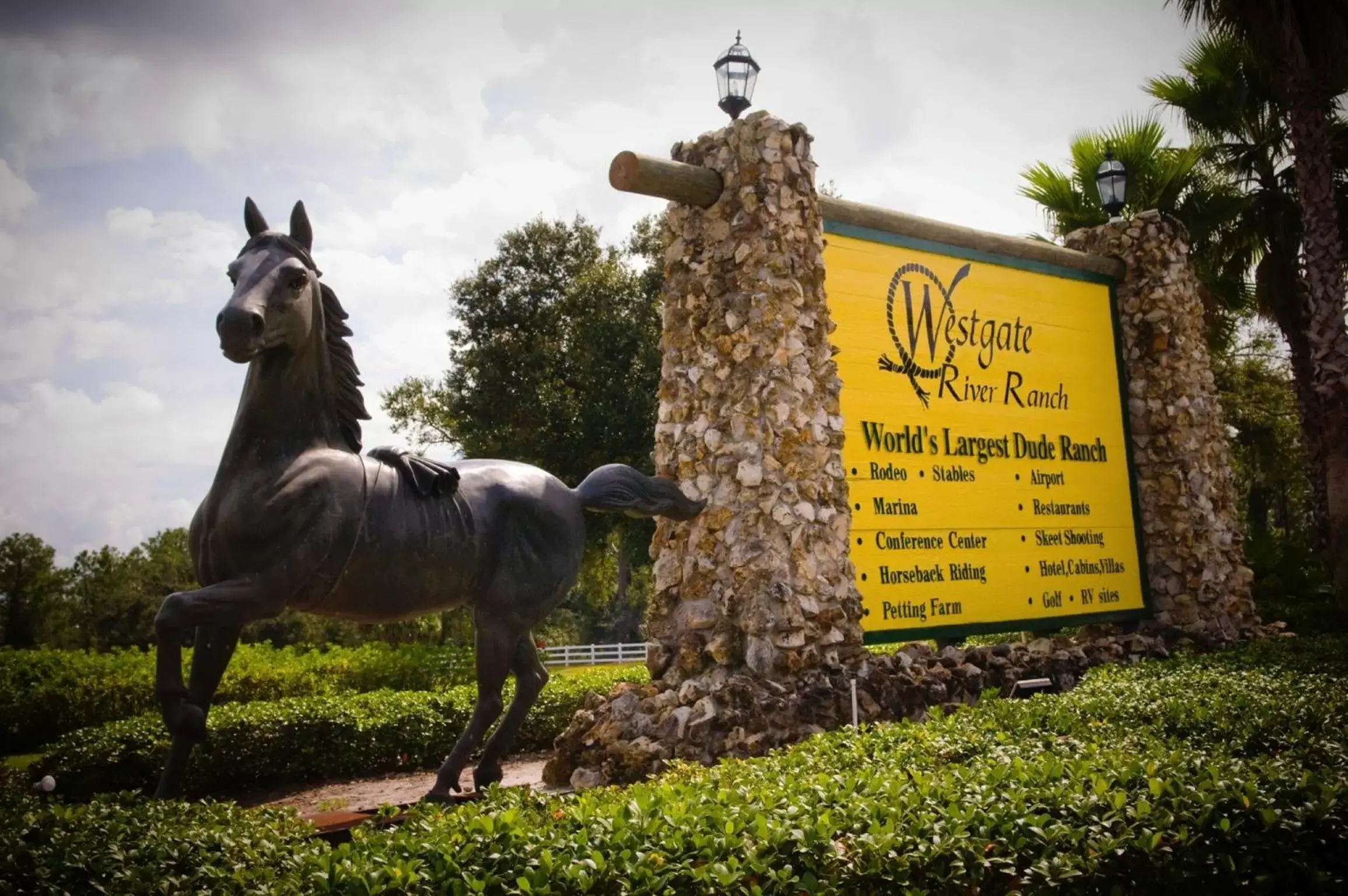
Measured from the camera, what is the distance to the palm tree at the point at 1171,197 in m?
13.6

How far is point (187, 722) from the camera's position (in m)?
4.09

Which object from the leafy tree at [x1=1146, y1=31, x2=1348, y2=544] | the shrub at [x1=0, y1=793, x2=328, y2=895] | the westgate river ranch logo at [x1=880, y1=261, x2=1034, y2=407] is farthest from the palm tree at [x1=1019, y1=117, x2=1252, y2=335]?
A: the shrub at [x1=0, y1=793, x2=328, y2=895]

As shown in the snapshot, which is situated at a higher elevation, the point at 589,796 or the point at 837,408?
the point at 837,408

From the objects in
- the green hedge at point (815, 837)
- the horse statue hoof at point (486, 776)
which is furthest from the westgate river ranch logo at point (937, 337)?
the horse statue hoof at point (486, 776)

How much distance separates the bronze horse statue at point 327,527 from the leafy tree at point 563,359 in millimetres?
14636

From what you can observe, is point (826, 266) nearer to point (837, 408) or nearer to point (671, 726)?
point (837, 408)

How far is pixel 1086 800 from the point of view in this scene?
359 cm

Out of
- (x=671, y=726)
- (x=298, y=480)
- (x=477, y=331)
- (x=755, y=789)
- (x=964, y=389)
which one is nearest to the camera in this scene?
(x=755, y=789)

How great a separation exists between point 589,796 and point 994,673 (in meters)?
5.64

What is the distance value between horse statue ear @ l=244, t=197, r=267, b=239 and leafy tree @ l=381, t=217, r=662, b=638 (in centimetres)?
1543

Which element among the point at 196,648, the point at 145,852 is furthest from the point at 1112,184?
the point at 145,852

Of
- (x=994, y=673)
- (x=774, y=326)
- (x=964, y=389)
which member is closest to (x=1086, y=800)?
(x=774, y=326)

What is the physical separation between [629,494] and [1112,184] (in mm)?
8102

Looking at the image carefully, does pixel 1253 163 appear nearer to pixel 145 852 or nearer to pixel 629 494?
pixel 629 494
